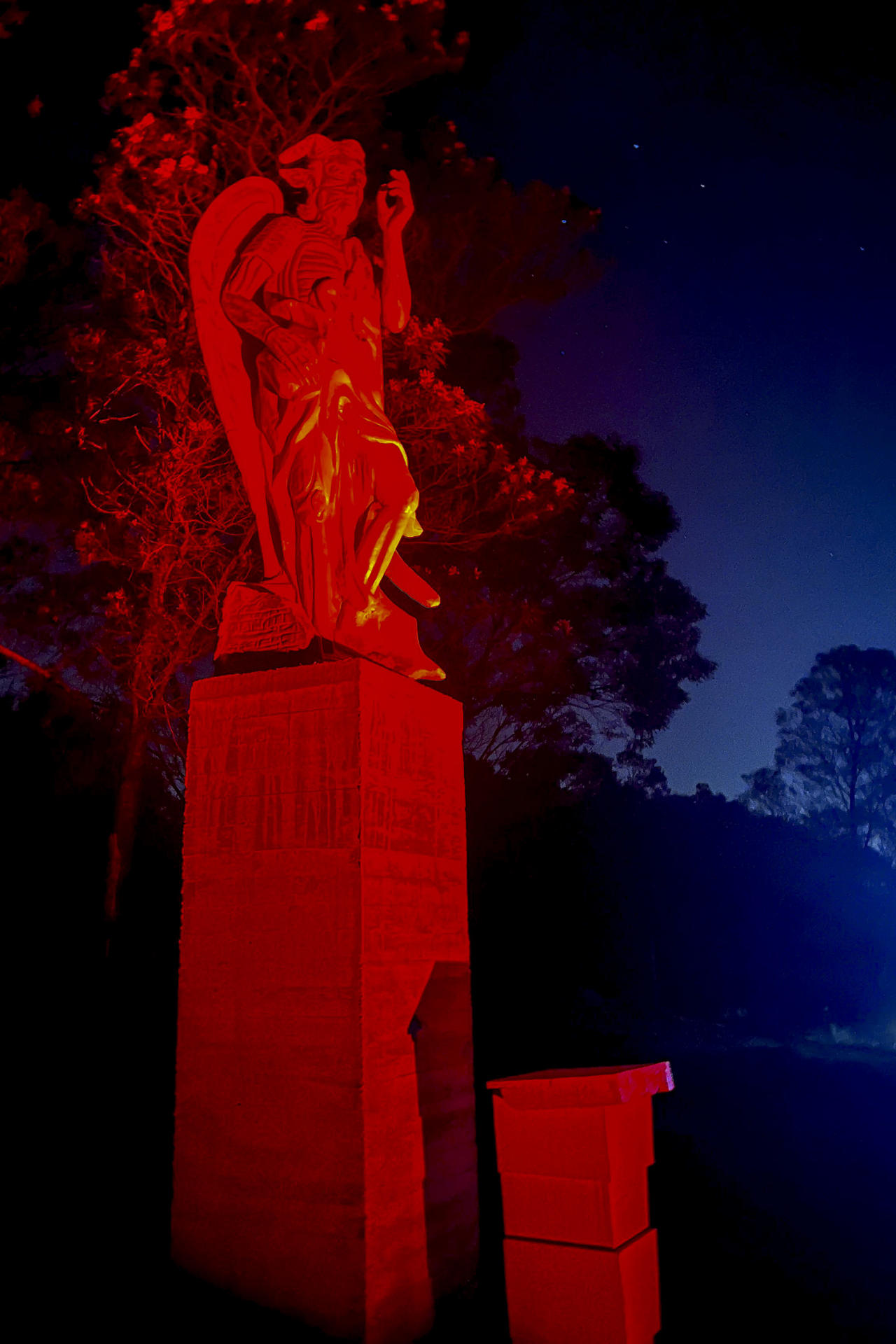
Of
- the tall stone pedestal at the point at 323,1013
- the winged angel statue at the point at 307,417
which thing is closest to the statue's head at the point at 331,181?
the winged angel statue at the point at 307,417

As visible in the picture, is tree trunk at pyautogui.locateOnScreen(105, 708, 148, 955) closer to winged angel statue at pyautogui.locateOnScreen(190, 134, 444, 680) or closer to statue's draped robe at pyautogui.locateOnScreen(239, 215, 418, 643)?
winged angel statue at pyautogui.locateOnScreen(190, 134, 444, 680)

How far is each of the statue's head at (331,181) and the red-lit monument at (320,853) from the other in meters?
0.01

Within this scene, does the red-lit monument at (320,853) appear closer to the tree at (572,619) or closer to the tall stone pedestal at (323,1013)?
the tall stone pedestal at (323,1013)

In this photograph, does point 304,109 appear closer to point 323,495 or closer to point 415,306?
point 415,306

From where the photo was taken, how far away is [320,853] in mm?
3436

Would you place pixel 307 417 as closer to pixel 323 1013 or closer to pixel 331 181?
pixel 331 181

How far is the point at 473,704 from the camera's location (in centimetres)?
1084

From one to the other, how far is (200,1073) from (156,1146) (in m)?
2.18

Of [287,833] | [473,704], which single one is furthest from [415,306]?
[287,833]

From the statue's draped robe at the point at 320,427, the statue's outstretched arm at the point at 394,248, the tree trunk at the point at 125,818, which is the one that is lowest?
the tree trunk at the point at 125,818

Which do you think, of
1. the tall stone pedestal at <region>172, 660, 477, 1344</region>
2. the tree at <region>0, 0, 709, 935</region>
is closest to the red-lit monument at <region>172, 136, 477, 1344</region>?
the tall stone pedestal at <region>172, 660, 477, 1344</region>

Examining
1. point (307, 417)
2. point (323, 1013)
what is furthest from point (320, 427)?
point (323, 1013)

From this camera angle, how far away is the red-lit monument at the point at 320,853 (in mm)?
3172

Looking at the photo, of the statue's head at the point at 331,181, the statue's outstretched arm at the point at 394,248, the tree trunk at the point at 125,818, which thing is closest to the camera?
the statue's head at the point at 331,181
